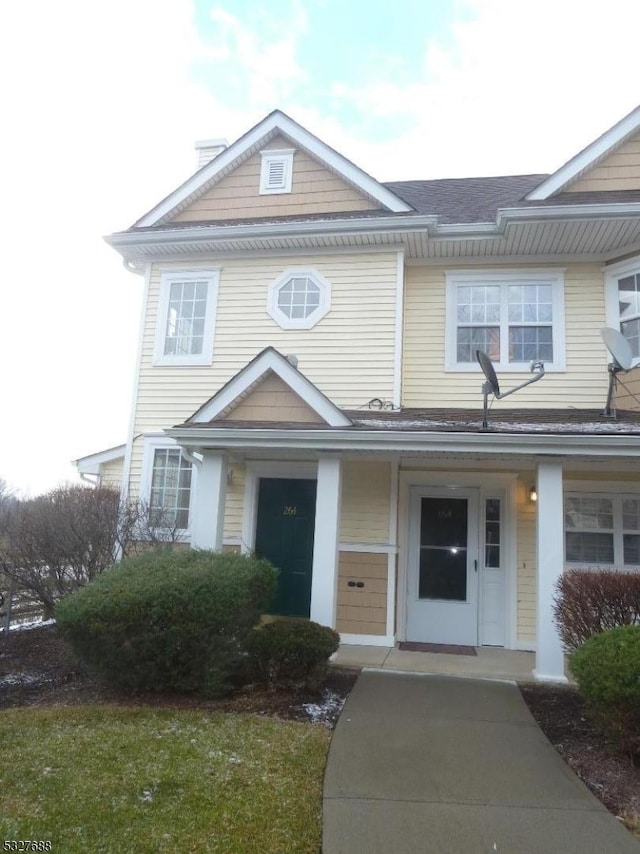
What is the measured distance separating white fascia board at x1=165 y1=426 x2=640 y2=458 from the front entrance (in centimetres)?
194

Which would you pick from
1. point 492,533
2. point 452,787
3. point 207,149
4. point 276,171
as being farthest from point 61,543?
point 207,149

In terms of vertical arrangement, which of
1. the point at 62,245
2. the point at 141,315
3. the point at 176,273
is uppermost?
the point at 62,245

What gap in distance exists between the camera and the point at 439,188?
1219cm

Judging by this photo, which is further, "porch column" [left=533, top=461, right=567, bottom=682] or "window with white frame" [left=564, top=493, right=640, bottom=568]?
"window with white frame" [left=564, top=493, right=640, bottom=568]

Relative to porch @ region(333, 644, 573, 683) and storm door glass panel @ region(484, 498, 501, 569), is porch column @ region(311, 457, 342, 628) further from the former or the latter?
storm door glass panel @ region(484, 498, 501, 569)

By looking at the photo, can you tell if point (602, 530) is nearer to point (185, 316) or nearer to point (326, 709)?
point (326, 709)

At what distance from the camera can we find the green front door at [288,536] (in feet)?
30.0

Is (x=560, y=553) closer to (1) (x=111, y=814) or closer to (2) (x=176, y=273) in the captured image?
(1) (x=111, y=814)

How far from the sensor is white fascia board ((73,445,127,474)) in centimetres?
1077

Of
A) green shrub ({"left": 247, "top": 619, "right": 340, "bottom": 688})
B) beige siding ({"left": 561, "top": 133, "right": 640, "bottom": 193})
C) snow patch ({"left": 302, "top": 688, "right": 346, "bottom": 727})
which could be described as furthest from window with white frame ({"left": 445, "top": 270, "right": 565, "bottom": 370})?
snow patch ({"left": 302, "top": 688, "right": 346, "bottom": 727})

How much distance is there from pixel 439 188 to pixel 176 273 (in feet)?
18.3

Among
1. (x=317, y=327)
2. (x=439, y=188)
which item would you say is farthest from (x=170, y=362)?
(x=439, y=188)

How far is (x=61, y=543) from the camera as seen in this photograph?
802cm

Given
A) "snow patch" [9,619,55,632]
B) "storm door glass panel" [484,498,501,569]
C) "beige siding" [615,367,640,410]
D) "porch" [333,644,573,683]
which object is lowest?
"snow patch" [9,619,55,632]
